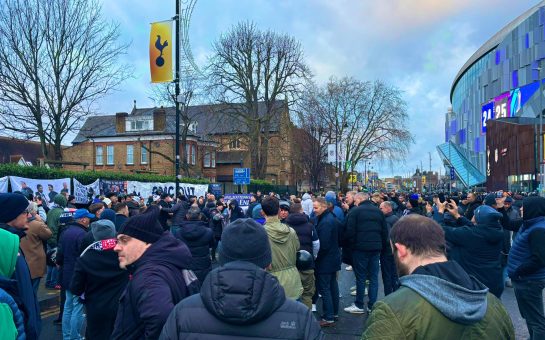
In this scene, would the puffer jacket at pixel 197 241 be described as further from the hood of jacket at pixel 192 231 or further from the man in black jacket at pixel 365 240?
the man in black jacket at pixel 365 240

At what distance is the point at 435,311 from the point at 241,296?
890 millimetres

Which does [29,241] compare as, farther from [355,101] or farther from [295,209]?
[355,101]

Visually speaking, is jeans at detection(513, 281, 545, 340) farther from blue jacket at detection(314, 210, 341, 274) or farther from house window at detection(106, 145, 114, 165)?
house window at detection(106, 145, 114, 165)

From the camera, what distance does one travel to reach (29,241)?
6637 millimetres

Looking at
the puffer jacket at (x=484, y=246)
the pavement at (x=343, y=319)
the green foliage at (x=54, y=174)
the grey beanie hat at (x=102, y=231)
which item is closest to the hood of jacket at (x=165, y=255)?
the grey beanie hat at (x=102, y=231)

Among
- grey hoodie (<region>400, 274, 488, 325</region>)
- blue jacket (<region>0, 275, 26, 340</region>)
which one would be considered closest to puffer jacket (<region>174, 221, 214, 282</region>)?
blue jacket (<region>0, 275, 26, 340</region>)

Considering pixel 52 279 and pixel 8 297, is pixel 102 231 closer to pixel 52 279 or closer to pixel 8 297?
pixel 8 297

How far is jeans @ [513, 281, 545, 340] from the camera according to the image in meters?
5.21

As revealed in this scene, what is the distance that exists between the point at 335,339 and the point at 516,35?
6779cm

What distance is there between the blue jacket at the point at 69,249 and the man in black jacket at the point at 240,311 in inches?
174

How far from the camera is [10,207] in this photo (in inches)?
155

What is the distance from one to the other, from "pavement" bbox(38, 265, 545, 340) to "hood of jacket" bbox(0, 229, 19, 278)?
14.4ft

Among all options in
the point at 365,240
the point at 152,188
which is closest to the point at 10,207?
the point at 365,240

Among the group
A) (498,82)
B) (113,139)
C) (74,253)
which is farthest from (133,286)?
(498,82)
